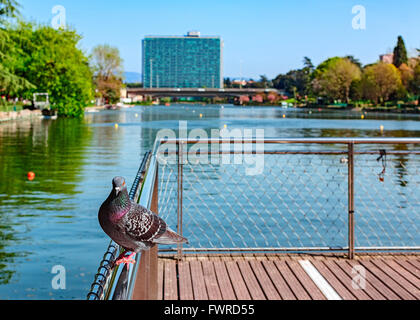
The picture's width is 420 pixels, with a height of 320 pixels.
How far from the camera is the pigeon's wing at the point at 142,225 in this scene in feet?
7.05

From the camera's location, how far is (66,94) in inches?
2188

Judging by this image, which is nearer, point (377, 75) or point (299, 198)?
point (299, 198)

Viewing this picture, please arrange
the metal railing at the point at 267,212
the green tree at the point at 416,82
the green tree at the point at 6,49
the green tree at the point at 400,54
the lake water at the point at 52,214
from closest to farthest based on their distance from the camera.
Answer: the metal railing at the point at 267,212 < the lake water at the point at 52,214 < the green tree at the point at 6,49 < the green tree at the point at 416,82 < the green tree at the point at 400,54

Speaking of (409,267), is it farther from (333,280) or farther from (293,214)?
(293,214)

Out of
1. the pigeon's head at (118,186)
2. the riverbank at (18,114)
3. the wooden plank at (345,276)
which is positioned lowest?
the wooden plank at (345,276)

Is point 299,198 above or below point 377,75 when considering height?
below

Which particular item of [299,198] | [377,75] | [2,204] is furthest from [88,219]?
[377,75]

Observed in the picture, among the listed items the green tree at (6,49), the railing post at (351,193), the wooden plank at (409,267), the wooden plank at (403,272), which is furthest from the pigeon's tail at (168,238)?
the green tree at (6,49)

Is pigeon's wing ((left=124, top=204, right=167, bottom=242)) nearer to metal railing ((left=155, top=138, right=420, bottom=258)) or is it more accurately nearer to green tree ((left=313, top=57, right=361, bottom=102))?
metal railing ((left=155, top=138, right=420, bottom=258))

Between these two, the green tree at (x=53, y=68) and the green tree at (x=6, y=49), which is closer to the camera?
the green tree at (x=6, y=49)

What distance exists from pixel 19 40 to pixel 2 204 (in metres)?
45.1

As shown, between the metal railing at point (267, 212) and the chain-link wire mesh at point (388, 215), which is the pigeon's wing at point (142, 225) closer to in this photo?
the metal railing at point (267, 212)
